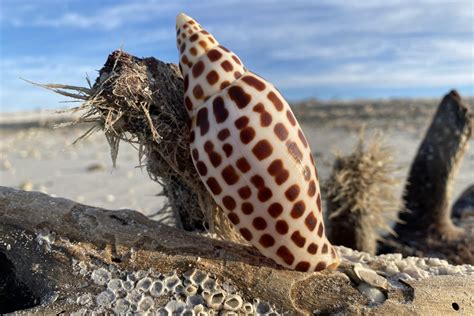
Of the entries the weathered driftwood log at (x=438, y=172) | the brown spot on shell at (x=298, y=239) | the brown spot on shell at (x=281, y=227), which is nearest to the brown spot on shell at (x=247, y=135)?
the brown spot on shell at (x=281, y=227)

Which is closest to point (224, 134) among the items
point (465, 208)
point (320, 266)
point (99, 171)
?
point (320, 266)

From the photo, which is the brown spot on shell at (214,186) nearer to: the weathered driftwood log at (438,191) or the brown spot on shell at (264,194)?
the brown spot on shell at (264,194)

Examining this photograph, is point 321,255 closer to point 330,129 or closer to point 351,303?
point 351,303

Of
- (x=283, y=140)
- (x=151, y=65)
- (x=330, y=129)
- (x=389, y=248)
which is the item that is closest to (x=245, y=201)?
(x=283, y=140)

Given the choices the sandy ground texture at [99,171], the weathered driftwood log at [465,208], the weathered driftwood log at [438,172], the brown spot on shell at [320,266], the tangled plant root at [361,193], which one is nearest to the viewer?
the brown spot on shell at [320,266]

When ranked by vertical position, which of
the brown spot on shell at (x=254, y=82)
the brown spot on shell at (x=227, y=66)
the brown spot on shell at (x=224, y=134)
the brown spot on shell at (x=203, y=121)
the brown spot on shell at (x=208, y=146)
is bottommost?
the brown spot on shell at (x=208, y=146)

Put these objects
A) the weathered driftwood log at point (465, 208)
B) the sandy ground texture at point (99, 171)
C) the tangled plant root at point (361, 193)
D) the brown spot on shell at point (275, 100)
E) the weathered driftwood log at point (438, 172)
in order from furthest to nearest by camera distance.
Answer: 1. the sandy ground texture at point (99, 171)
2. the weathered driftwood log at point (465, 208)
3. the weathered driftwood log at point (438, 172)
4. the tangled plant root at point (361, 193)
5. the brown spot on shell at point (275, 100)

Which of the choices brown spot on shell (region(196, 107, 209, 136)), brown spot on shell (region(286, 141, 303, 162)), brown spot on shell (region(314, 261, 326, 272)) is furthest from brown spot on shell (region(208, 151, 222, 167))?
brown spot on shell (region(314, 261, 326, 272))
